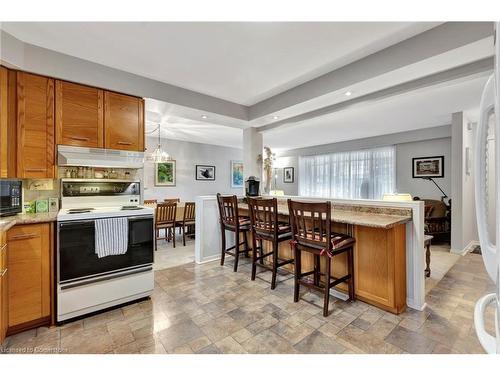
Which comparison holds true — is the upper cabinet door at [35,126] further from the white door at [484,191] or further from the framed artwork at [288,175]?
the framed artwork at [288,175]

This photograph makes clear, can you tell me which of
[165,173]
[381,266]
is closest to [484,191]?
[381,266]

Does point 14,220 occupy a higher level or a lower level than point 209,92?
lower

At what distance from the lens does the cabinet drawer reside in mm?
1853

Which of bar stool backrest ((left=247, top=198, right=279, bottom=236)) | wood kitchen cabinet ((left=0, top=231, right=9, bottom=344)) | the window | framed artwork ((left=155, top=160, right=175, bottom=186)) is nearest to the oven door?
wood kitchen cabinet ((left=0, top=231, right=9, bottom=344))

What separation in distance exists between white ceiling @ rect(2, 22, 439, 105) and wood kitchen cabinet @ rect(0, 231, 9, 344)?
1.68 m

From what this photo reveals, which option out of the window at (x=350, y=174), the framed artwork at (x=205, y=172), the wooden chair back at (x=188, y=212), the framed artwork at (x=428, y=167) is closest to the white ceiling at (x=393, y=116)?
the window at (x=350, y=174)

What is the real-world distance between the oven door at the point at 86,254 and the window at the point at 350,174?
5819 mm

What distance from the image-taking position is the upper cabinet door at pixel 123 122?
2.57m

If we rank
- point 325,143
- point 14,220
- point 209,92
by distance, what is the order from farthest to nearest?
point 325,143 < point 209,92 < point 14,220

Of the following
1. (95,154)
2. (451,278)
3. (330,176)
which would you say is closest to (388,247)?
(451,278)
